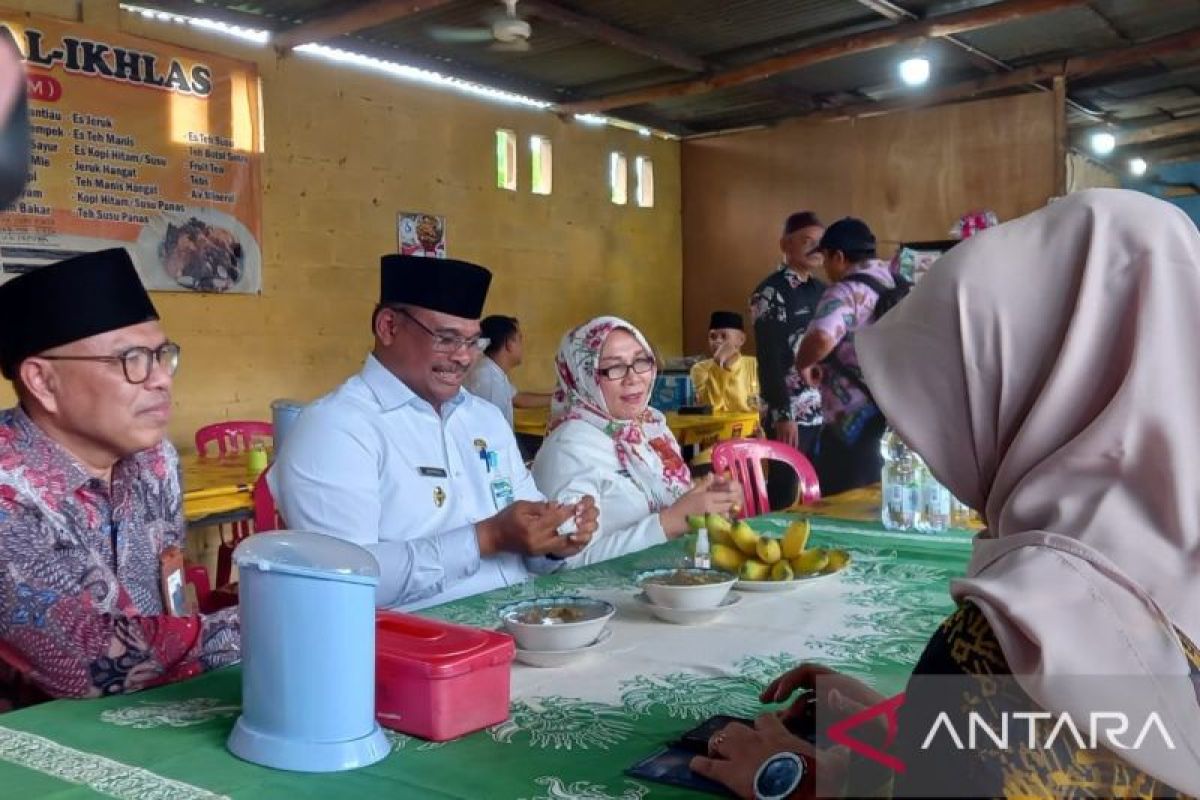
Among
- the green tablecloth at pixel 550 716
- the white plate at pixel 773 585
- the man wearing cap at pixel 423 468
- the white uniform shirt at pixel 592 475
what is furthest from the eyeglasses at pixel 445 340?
the white plate at pixel 773 585

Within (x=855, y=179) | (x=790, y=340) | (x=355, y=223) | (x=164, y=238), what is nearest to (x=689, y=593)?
(x=790, y=340)

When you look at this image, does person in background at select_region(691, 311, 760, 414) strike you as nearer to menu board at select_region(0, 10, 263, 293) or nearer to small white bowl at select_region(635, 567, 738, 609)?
menu board at select_region(0, 10, 263, 293)

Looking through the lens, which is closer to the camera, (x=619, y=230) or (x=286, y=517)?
(x=286, y=517)

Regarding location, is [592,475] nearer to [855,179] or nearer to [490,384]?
[490,384]

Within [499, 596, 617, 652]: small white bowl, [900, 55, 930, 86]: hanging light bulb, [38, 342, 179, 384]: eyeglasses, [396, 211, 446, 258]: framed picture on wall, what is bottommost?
[499, 596, 617, 652]: small white bowl

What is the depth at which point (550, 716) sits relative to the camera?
131 centimetres

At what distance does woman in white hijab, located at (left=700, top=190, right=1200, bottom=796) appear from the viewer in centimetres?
80

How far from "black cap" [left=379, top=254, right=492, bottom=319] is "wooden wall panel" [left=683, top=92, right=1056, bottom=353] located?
5358 mm

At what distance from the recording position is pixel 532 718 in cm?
130

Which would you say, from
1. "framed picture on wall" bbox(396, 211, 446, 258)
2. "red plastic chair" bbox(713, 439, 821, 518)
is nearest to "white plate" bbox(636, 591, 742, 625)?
"red plastic chair" bbox(713, 439, 821, 518)

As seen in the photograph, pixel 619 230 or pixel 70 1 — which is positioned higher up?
pixel 70 1

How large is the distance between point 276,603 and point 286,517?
102cm

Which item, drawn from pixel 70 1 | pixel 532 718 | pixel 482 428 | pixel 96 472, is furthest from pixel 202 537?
pixel 532 718

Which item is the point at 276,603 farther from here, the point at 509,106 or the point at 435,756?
the point at 509,106
